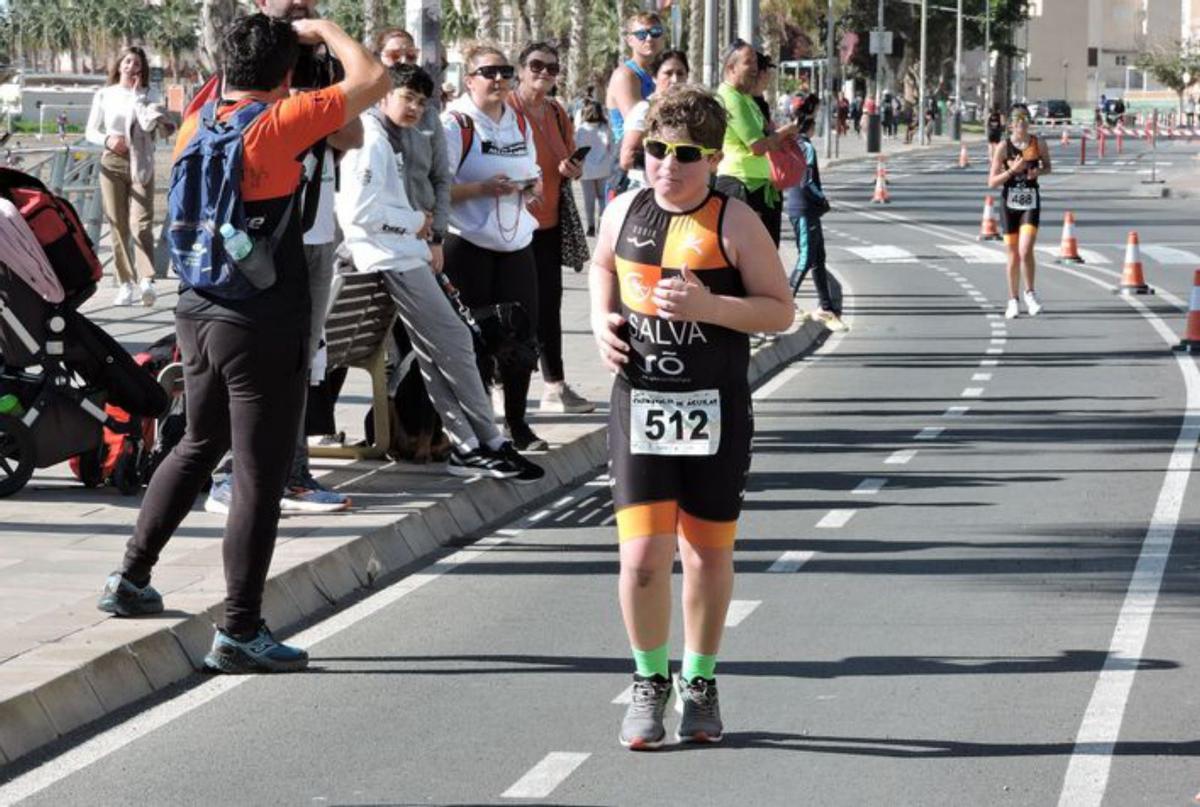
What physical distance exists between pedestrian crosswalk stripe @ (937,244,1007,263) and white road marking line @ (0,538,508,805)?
2097 cm

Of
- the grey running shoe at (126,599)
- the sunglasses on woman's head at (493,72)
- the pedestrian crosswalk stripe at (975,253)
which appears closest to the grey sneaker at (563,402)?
the sunglasses on woman's head at (493,72)

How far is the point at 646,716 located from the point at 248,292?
71.4 inches

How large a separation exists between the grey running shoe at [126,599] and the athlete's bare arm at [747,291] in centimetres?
213

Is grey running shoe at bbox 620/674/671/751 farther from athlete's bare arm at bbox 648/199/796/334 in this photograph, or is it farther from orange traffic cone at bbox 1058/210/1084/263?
orange traffic cone at bbox 1058/210/1084/263

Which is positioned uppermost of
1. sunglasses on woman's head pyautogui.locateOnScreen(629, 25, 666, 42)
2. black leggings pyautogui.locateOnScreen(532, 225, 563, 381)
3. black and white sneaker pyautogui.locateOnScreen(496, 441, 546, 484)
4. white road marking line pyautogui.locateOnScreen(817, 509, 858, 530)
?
sunglasses on woman's head pyautogui.locateOnScreen(629, 25, 666, 42)

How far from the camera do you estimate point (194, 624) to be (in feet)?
25.3

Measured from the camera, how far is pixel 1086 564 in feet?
31.4

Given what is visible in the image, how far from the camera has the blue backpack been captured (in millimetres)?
7273

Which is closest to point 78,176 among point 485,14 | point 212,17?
point 212,17

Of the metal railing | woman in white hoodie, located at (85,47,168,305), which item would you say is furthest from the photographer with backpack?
the metal railing

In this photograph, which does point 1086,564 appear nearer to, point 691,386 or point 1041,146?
point 691,386

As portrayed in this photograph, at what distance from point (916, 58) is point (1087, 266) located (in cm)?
11152

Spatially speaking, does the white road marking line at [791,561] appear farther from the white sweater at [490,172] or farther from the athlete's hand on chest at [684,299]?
the athlete's hand on chest at [684,299]

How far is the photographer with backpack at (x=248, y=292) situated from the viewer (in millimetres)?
7281
